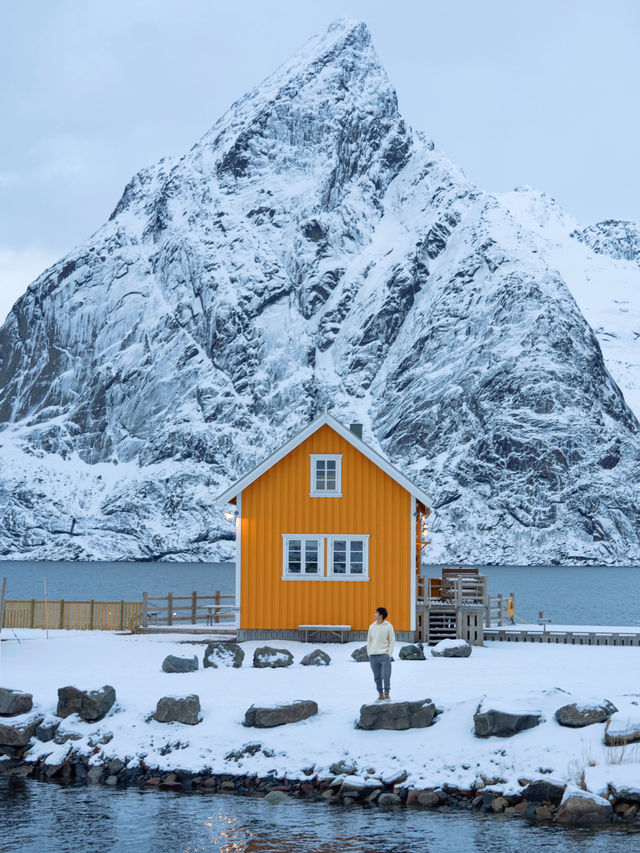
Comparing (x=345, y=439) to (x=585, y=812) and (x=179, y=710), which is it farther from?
(x=585, y=812)

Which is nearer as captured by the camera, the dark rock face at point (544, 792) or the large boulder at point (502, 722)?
the dark rock face at point (544, 792)

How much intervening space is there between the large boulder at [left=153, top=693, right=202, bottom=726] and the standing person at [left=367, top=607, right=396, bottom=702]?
12.7 feet

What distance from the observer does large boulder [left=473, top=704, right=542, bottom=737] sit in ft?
68.2

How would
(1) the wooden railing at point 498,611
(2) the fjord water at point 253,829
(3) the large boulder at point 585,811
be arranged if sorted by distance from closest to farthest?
(2) the fjord water at point 253,829 → (3) the large boulder at point 585,811 → (1) the wooden railing at point 498,611

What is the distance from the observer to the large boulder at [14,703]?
23.6m

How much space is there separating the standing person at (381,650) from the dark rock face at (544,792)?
13.8ft

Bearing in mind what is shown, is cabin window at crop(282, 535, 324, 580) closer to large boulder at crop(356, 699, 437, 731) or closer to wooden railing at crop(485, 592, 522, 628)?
wooden railing at crop(485, 592, 522, 628)

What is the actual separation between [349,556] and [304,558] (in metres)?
1.52

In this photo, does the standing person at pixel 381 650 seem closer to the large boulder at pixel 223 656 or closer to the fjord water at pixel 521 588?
the large boulder at pixel 223 656

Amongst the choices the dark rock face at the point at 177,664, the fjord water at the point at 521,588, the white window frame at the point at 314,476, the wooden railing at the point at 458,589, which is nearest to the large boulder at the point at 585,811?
the dark rock face at the point at 177,664

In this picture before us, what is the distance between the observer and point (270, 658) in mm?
29656

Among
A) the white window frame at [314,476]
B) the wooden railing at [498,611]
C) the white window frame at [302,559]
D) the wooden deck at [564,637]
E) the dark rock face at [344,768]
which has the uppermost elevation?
the white window frame at [314,476]

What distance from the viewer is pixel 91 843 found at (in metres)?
17.3

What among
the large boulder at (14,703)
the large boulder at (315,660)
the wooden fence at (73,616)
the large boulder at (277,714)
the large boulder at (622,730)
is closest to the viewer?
the large boulder at (622,730)
